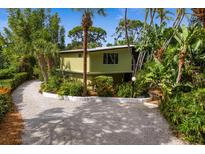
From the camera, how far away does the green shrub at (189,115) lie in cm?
895

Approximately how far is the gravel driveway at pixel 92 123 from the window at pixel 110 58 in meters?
5.74

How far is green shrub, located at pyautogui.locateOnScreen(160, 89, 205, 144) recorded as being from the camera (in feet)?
29.3

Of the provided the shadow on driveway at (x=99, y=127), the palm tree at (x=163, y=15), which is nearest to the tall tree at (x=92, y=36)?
the palm tree at (x=163, y=15)

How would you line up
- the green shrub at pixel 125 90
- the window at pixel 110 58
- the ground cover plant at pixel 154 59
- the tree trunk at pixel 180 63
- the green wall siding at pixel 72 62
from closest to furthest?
the ground cover plant at pixel 154 59 → the tree trunk at pixel 180 63 → the green shrub at pixel 125 90 → the window at pixel 110 58 → the green wall siding at pixel 72 62

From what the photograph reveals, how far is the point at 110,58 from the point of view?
20625mm

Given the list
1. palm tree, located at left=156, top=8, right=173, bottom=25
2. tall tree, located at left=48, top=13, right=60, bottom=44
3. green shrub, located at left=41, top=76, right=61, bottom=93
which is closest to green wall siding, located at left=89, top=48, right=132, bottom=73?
green shrub, located at left=41, top=76, right=61, bottom=93

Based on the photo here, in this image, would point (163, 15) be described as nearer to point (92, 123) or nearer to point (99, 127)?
point (92, 123)

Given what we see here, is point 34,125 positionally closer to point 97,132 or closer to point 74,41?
point 97,132

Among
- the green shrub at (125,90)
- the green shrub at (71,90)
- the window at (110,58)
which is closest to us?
the green shrub at (125,90)

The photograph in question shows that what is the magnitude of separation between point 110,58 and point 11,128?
12.0m

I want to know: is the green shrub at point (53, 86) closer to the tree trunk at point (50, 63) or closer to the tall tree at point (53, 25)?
the tree trunk at point (50, 63)

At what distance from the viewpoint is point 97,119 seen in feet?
38.8

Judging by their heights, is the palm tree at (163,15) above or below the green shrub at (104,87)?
above
